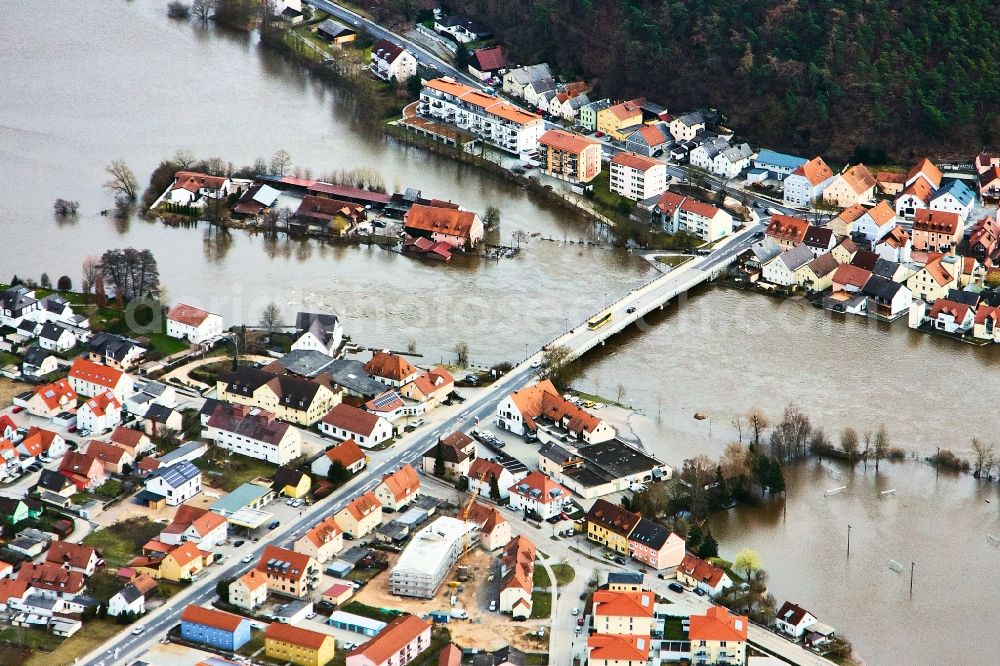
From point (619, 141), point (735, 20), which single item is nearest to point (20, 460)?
point (619, 141)

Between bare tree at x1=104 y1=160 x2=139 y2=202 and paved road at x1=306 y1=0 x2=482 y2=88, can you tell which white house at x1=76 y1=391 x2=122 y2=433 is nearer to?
bare tree at x1=104 y1=160 x2=139 y2=202

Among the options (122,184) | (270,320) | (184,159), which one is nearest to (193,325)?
(270,320)

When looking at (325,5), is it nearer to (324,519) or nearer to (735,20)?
(735,20)

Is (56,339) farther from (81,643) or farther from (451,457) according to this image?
(81,643)

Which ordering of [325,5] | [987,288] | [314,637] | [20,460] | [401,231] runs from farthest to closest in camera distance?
[325,5] < [401,231] < [987,288] < [20,460] < [314,637]

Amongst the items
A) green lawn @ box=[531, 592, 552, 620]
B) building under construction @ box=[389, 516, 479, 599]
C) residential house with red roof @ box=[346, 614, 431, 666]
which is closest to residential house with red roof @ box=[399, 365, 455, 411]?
building under construction @ box=[389, 516, 479, 599]

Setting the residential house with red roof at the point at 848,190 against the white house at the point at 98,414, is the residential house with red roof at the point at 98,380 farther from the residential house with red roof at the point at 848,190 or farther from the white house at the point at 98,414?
the residential house with red roof at the point at 848,190
